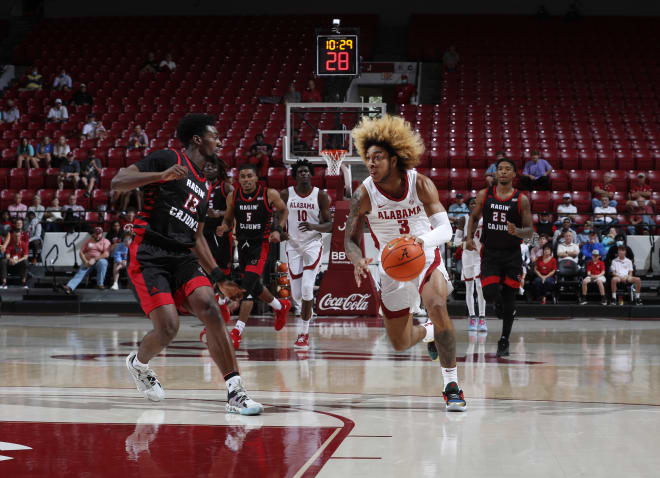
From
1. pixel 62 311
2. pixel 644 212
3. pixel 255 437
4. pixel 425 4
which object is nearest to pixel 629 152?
pixel 644 212

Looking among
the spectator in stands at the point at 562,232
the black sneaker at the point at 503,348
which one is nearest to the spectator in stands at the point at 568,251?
the spectator in stands at the point at 562,232

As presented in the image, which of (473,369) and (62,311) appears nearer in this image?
(473,369)

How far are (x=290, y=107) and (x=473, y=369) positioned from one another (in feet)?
34.6

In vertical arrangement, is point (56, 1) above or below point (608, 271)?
above

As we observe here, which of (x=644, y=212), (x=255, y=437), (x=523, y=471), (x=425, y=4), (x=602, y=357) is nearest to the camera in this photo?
(x=523, y=471)

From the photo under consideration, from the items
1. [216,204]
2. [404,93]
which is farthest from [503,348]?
[404,93]

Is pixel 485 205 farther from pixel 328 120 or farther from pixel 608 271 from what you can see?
pixel 328 120

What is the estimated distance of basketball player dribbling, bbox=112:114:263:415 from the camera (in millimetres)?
5285

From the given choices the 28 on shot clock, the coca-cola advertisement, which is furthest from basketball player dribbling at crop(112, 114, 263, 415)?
the 28 on shot clock

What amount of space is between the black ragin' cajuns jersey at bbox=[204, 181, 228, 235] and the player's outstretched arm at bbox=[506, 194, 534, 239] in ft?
12.9

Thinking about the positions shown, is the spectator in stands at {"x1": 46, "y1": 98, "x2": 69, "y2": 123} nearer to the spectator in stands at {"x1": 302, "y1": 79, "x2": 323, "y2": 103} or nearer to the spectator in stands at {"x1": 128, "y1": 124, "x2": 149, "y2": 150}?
the spectator in stands at {"x1": 128, "y1": 124, "x2": 149, "y2": 150}

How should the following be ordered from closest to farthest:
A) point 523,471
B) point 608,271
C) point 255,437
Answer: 1. point 523,471
2. point 255,437
3. point 608,271

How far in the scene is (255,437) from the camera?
14.5ft

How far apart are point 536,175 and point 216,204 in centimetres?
811
